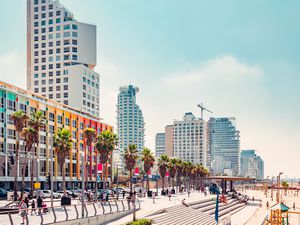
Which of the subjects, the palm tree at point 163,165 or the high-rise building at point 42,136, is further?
the palm tree at point 163,165

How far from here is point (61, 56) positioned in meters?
125

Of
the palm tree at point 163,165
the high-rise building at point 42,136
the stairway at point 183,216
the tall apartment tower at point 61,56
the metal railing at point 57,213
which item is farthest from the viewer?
the tall apartment tower at point 61,56

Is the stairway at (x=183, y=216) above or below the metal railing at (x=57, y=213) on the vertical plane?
below

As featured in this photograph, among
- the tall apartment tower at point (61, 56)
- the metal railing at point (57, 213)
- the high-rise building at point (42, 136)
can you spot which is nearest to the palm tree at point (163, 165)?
the high-rise building at point (42, 136)

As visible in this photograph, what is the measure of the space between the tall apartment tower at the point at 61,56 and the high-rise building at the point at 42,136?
2006 centimetres

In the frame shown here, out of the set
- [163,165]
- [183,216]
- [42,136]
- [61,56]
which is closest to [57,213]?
[183,216]

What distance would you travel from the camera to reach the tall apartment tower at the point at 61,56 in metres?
122

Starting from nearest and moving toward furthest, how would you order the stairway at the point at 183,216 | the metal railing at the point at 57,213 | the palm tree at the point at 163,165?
the metal railing at the point at 57,213 → the stairway at the point at 183,216 → the palm tree at the point at 163,165

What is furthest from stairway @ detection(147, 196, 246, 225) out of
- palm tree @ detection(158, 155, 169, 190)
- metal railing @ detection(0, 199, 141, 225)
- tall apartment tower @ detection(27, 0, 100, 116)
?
tall apartment tower @ detection(27, 0, 100, 116)

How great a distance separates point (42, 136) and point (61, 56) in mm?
50714

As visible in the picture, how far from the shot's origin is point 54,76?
408 ft

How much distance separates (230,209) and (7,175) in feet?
135

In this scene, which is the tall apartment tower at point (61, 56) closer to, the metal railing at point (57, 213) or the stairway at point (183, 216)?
the stairway at point (183, 216)

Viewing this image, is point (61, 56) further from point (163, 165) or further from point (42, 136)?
point (163, 165)
